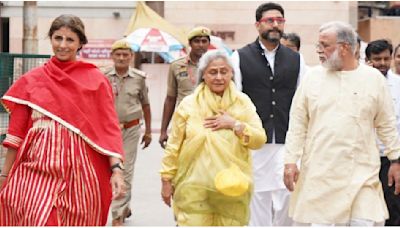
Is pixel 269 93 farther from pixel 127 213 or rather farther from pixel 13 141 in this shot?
pixel 127 213

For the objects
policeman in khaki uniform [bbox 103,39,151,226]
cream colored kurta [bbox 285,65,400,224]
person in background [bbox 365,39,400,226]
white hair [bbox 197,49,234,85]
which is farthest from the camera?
policeman in khaki uniform [bbox 103,39,151,226]

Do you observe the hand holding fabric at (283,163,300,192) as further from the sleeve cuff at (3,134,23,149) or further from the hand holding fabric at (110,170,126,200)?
the sleeve cuff at (3,134,23,149)

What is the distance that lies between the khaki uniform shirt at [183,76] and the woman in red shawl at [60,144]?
3.58 m

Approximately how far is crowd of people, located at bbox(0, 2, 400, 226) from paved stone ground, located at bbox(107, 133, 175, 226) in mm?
2390

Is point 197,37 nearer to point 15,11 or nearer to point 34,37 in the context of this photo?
point 34,37

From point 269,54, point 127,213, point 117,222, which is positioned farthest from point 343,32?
point 127,213

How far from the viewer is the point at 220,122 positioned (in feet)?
20.1

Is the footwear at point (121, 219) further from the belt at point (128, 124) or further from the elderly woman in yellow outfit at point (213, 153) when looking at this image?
the elderly woman in yellow outfit at point (213, 153)

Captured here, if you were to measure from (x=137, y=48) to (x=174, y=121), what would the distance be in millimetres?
23211

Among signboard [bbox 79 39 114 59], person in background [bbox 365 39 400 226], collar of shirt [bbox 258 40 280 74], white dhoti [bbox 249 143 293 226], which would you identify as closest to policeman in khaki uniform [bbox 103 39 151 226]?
white dhoti [bbox 249 143 293 226]

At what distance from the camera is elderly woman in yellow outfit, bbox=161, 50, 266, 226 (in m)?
6.09

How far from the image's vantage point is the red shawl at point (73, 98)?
17.6 feet

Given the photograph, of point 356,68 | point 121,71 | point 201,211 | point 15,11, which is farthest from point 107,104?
point 15,11

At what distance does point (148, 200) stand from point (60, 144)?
600cm
